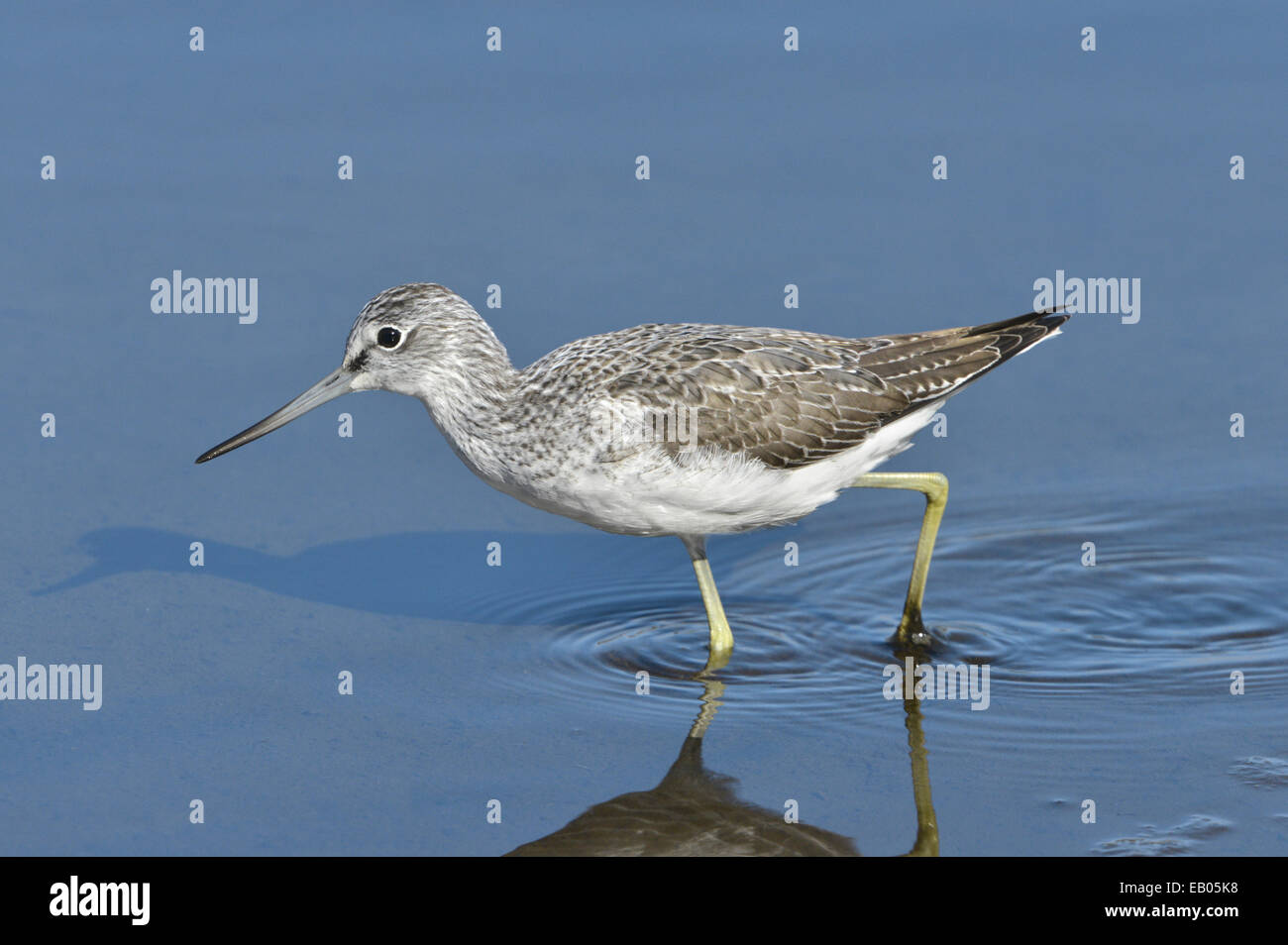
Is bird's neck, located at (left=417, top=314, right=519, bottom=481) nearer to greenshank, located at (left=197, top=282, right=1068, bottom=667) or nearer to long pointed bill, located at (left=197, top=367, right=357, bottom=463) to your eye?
greenshank, located at (left=197, top=282, right=1068, bottom=667)

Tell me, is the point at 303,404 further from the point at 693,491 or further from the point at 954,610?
the point at 954,610

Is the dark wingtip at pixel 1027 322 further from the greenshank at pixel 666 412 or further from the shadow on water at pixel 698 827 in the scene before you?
the shadow on water at pixel 698 827

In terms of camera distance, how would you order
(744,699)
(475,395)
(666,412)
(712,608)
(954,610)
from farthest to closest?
1. (954,610)
2. (712,608)
3. (475,395)
4. (666,412)
5. (744,699)

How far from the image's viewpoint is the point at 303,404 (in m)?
9.78

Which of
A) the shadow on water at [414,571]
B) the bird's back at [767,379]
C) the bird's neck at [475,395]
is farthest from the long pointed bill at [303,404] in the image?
the bird's back at [767,379]

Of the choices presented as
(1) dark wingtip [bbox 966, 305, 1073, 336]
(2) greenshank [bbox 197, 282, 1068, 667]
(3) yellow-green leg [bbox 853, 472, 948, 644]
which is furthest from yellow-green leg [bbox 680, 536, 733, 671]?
(1) dark wingtip [bbox 966, 305, 1073, 336]

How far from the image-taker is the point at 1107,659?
30.6 feet

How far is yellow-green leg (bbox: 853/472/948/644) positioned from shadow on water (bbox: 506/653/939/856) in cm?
147

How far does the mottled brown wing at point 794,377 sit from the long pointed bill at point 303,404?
61.9 inches

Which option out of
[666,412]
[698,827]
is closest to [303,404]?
[666,412]

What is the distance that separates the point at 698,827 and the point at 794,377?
116 inches

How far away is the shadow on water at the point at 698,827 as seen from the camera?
7.62 metres
